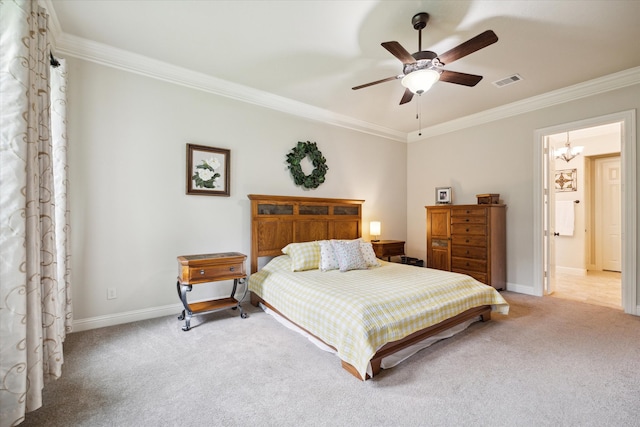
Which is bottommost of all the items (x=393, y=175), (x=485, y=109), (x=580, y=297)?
(x=580, y=297)

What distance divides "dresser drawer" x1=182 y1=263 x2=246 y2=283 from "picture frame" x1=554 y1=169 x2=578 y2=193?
21.7 ft

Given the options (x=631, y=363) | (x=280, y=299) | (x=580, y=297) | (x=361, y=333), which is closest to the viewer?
(x=361, y=333)

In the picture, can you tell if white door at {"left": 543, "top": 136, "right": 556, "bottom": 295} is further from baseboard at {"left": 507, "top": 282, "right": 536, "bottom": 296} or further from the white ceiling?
the white ceiling

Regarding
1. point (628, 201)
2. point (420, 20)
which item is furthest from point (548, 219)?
point (420, 20)

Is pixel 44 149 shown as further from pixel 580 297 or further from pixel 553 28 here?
pixel 580 297

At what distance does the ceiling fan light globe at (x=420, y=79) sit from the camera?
2406mm

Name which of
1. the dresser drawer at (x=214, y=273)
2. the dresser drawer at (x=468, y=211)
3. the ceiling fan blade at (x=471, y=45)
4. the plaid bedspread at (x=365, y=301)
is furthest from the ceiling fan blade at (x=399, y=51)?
the dresser drawer at (x=468, y=211)

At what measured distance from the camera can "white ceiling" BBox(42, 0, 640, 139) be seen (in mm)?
2381

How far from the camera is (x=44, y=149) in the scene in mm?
1783

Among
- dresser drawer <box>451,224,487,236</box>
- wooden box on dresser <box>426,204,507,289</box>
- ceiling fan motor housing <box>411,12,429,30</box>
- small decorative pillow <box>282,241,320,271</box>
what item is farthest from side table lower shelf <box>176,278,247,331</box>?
dresser drawer <box>451,224,487,236</box>

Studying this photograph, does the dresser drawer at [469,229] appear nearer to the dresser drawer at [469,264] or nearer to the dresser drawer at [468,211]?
the dresser drawer at [468,211]

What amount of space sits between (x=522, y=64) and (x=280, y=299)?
149 inches

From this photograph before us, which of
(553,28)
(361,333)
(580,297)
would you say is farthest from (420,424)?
(580,297)

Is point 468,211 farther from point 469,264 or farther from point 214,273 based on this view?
point 214,273
